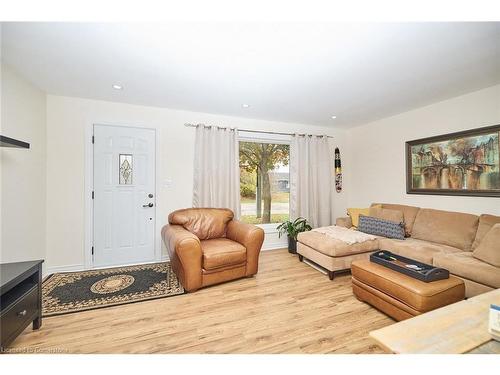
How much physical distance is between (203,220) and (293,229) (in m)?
1.63

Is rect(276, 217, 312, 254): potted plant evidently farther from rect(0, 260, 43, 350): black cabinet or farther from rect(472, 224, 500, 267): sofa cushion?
rect(0, 260, 43, 350): black cabinet

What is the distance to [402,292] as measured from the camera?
5.91 feet

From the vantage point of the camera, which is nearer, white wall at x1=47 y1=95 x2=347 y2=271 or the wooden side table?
the wooden side table

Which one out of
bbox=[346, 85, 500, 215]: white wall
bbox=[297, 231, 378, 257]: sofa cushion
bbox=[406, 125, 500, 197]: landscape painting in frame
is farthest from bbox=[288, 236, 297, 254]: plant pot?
bbox=[406, 125, 500, 197]: landscape painting in frame

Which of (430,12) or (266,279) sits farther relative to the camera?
(266,279)

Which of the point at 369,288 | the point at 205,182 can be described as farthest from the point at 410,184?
the point at 205,182

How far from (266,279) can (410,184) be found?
285cm

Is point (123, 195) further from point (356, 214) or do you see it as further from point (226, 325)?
point (356, 214)

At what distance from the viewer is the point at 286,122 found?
4250 mm

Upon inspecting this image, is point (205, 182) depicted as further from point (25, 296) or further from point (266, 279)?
point (25, 296)

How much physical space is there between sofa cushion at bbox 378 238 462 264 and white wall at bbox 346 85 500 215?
0.77 m

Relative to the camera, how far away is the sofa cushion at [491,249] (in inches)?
79.1

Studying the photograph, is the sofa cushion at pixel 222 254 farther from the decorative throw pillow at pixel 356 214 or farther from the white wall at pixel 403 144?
the white wall at pixel 403 144

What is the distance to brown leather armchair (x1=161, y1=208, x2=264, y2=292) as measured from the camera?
2396 mm
